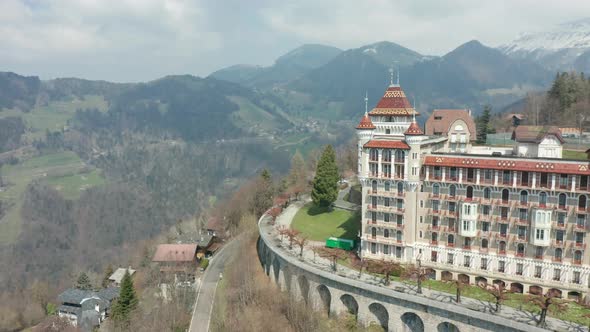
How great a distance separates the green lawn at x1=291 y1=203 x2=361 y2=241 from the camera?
7244 cm

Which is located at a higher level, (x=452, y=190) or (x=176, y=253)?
(x=452, y=190)

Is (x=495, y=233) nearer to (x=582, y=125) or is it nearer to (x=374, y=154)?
(x=374, y=154)

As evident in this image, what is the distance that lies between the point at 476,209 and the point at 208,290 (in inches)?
1707

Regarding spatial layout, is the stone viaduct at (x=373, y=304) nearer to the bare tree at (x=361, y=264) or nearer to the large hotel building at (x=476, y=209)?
the bare tree at (x=361, y=264)

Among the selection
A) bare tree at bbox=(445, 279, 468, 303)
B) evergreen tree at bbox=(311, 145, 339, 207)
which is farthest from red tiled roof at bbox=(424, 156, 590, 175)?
evergreen tree at bbox=(311, 145, 339, 207)

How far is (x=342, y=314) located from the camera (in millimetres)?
54188

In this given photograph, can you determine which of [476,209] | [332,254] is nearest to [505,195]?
[476,209]

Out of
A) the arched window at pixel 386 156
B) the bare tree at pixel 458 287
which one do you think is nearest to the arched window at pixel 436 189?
the arched window at pixel 386 156

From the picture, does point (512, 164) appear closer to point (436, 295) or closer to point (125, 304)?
point (436, 295)

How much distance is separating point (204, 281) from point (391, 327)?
37.1 metres

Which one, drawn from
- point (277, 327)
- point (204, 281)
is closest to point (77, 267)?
point (204, 281)

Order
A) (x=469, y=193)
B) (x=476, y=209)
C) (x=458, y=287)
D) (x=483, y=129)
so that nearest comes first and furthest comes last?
(x=458, y=287) → (x=476, y=209) → (x=469, y=193) → (x=483, y=129)

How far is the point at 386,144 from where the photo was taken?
58.5 meters

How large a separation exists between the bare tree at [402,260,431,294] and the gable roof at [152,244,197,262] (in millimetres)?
43180
